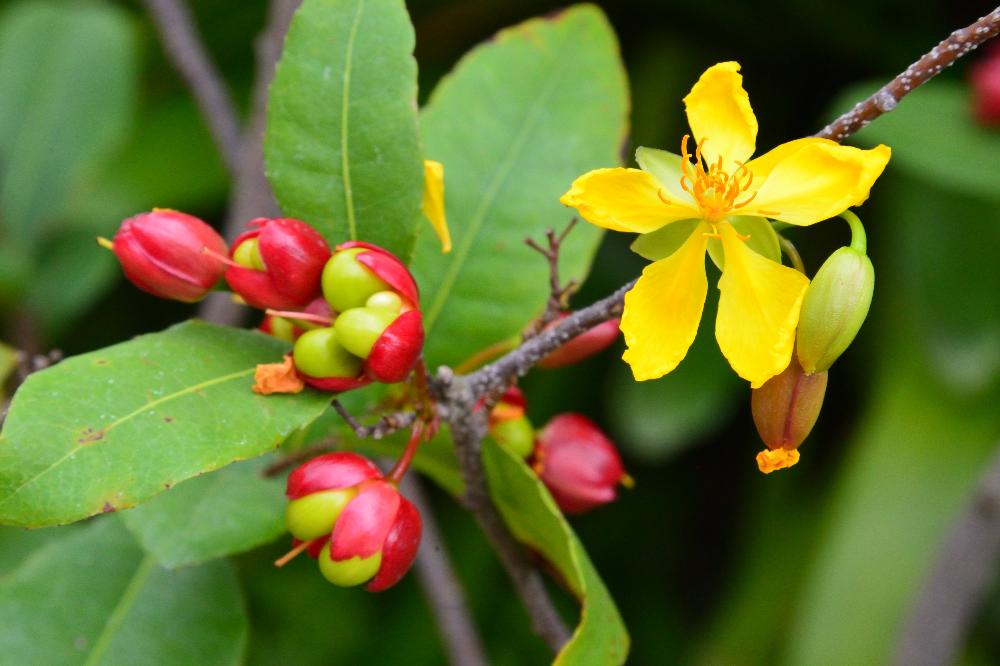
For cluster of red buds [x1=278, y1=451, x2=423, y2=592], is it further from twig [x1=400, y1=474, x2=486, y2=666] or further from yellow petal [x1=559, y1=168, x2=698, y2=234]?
twig [x1=400, y1=474, x2=486, y2=666]

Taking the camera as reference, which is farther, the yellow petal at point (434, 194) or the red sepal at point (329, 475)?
the yellow petal at point (434, 194)

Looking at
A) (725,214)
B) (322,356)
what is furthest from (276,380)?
(725,214)

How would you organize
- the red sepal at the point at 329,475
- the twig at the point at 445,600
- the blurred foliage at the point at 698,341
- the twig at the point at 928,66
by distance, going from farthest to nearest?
1. the blurred foliage at the point at 698,341
2. the twig at the point at 445,600
3. the red sepal at the point at 329,475
4. the twig at the point at 928,66

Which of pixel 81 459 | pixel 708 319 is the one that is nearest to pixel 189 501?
pixel 81 459

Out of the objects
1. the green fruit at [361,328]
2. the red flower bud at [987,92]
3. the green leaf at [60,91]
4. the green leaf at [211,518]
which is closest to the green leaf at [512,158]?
the green leaf at [211,518]

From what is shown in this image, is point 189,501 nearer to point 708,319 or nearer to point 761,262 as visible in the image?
point 761,262

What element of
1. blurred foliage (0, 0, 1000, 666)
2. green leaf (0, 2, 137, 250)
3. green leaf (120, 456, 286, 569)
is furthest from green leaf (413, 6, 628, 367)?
green leaf (0, 2, 137, 250)

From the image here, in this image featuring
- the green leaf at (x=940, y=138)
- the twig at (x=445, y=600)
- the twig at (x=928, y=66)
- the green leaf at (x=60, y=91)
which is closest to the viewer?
the twig at (x=928, y=66)

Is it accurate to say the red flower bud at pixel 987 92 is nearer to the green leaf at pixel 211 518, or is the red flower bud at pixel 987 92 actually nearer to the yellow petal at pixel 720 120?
the yellow petal at pixel 720 120
